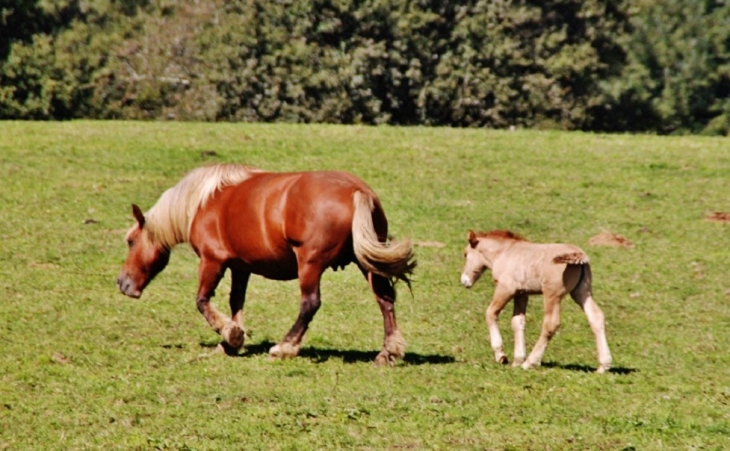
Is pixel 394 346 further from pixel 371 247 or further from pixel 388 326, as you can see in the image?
pixel 371 247

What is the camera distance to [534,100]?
1639 inches

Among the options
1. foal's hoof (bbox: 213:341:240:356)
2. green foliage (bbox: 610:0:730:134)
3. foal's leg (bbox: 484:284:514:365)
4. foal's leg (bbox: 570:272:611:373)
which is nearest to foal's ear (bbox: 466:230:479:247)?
foal's leg (bbox: 484:284:514:365)

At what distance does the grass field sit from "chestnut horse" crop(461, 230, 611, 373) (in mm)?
295

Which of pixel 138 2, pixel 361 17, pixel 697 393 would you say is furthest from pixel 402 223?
pixel 138 2

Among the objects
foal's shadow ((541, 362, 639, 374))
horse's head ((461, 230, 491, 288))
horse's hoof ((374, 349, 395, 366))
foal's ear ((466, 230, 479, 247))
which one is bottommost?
foal's shadow ((541, 362, 639, 374))

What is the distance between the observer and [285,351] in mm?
11344

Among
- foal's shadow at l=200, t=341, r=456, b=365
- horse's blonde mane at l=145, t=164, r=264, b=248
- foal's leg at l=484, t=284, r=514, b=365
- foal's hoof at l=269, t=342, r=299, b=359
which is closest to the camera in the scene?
foal's hoof at l=269, t=342, r=299, b=359

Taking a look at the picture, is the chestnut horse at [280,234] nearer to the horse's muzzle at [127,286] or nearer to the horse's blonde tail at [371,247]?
the horse's blonde tail at [371,247]

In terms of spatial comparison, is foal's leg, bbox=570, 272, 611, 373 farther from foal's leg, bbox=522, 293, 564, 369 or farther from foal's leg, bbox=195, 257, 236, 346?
foal's leg, bbox=195, 257, 236, 346

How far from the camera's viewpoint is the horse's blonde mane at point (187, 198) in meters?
12.1

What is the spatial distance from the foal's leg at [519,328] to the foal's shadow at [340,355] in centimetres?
69

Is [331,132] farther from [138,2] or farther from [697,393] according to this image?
[138,2]

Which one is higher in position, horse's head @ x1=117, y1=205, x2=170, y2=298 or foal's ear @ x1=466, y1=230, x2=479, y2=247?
foal's ear @ x1=466, y1=230, x2=479, y2=247

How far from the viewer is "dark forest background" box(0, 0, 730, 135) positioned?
123ft
